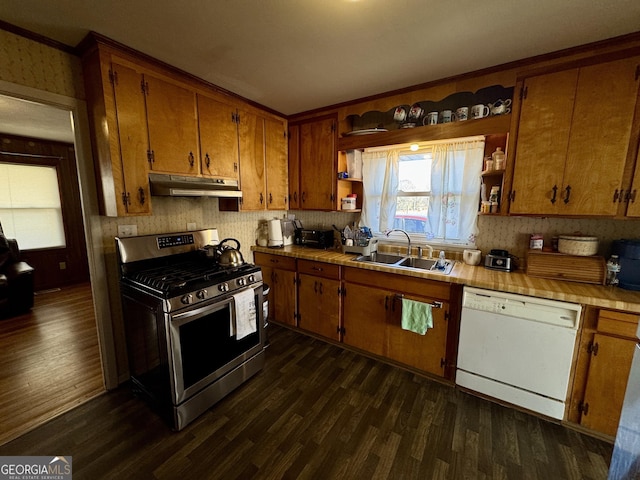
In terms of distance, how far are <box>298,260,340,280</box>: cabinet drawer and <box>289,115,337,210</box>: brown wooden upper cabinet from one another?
67 cm

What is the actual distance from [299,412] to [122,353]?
152cm

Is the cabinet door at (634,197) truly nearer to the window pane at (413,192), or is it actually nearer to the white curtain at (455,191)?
the white curtain at (455,191)

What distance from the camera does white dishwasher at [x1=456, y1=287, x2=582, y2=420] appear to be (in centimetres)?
165

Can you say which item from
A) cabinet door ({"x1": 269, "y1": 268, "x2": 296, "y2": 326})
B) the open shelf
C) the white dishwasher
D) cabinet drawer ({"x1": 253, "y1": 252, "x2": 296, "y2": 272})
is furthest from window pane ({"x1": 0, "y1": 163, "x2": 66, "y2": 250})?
the white dishwasher

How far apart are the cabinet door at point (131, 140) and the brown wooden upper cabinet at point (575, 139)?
2.75 m

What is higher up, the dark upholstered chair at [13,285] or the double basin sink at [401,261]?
the double basin sink at [401,261]

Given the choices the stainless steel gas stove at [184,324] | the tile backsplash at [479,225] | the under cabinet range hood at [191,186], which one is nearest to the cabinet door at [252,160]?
the under cabinet range hood at [191,186]

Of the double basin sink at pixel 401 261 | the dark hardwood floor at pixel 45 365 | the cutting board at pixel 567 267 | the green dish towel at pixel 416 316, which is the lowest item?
the dark hardwood floor at pixel 45 365

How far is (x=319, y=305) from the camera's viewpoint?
8.82ft

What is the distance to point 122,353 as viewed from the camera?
6.88 ft

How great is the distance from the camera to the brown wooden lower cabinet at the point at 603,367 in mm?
1507

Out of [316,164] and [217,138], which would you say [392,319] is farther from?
[217,138]

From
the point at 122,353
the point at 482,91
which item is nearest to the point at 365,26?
the point at 482,91

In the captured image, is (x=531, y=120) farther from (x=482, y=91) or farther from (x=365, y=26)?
(x=365, y=26)
